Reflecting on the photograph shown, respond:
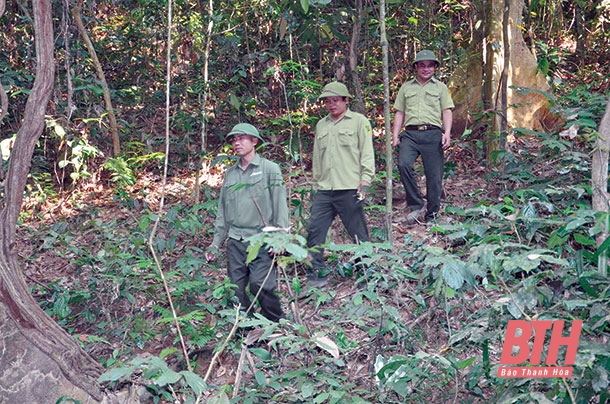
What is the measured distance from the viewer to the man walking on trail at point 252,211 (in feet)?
15.9

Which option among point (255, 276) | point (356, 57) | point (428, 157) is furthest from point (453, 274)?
point (356, 57)

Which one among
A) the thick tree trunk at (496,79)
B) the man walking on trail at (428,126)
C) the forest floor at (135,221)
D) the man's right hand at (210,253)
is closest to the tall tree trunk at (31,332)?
the forest floor at (135,221)

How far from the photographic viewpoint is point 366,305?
512 centimetres

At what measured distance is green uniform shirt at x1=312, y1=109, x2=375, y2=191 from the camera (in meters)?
5.77

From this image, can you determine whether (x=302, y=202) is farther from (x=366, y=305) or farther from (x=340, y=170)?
(x=366, y=305)

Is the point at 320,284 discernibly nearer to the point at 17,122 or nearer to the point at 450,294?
the point at 450,294

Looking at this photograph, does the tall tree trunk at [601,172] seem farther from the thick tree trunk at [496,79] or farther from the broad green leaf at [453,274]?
the thick tree trunk at [496,79]

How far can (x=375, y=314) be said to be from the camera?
3.99m

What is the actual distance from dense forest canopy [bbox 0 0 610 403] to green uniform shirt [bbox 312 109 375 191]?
0.29m

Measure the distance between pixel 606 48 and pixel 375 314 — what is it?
30.4 ft

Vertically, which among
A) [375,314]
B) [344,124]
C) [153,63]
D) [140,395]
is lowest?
[140,395]

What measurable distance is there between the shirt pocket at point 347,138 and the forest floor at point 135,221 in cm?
114

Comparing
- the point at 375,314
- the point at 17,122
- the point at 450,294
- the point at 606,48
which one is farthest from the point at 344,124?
the point at 606,48

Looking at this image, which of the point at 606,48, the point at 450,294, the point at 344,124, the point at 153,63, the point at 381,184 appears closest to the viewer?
the point at 450,294
